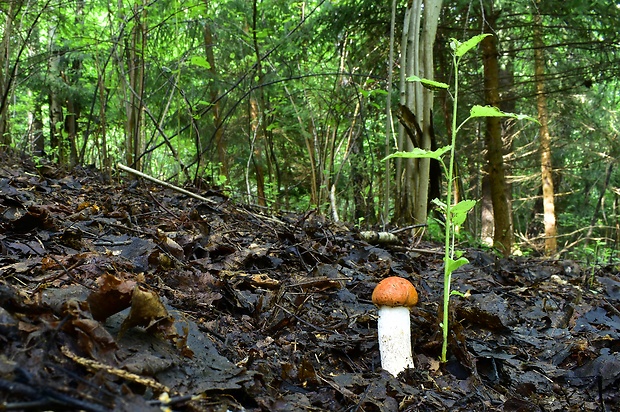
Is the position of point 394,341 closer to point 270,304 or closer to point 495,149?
point 270,304

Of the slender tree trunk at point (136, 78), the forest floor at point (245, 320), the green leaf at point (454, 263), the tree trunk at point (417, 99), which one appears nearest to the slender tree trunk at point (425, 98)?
the tree trunk at point (417, 99)

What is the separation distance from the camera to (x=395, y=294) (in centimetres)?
197

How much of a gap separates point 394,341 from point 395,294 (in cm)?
21

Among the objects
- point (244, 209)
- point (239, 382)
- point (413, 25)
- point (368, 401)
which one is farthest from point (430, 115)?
point (239, 382)

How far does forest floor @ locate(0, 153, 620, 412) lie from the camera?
1146 mm

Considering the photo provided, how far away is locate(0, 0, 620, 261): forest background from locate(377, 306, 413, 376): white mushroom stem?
2749mm

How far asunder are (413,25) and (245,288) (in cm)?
394

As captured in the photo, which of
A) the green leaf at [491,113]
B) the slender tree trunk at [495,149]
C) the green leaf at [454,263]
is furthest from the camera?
the slender tree trunk at [495,149]

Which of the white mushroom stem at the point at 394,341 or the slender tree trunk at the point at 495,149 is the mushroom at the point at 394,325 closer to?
the white mushroom stem at the point at 394,341

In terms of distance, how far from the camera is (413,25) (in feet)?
16.7

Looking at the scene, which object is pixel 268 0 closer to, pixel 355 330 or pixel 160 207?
pixel 160 207

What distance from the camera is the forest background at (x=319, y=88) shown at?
5.09 meters

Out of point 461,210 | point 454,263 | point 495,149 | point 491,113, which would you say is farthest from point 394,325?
point 495,149

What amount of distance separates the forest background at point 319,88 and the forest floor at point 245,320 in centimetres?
144
